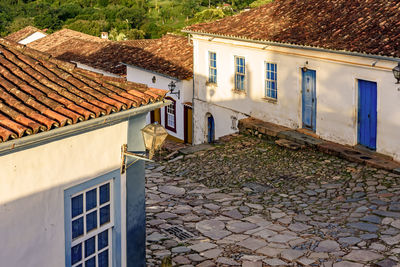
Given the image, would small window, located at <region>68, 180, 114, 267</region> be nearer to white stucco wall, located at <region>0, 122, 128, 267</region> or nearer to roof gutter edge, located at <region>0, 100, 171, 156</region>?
white stucco wall, located at <region>0, 122, 128, 267</region>

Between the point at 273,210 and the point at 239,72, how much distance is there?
896cm

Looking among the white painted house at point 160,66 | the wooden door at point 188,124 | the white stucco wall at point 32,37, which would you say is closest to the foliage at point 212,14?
the white stucco wall at point 32,37

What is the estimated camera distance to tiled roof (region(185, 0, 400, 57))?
16.2 metres

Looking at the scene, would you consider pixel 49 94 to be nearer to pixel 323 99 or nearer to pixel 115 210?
pixel 115 210

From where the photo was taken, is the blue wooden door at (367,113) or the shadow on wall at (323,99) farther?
the shadow on wall at (323,99)

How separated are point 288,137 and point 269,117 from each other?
1.97 metres

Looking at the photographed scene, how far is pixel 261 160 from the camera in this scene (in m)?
17.1

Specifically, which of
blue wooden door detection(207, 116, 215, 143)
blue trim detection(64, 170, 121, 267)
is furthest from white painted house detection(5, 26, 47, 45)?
blue trim detection(64, 170, 121, 267)

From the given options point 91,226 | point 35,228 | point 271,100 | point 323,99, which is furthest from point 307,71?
point 35,228

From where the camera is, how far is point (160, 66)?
25938 millimetres

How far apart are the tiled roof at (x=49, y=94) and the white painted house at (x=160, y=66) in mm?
15429

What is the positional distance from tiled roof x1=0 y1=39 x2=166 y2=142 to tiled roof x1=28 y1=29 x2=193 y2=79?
50.9 feet

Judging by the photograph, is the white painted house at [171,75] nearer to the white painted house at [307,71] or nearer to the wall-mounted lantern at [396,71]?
the white painted house at [307,71]

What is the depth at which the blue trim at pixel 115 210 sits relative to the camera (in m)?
7.62
